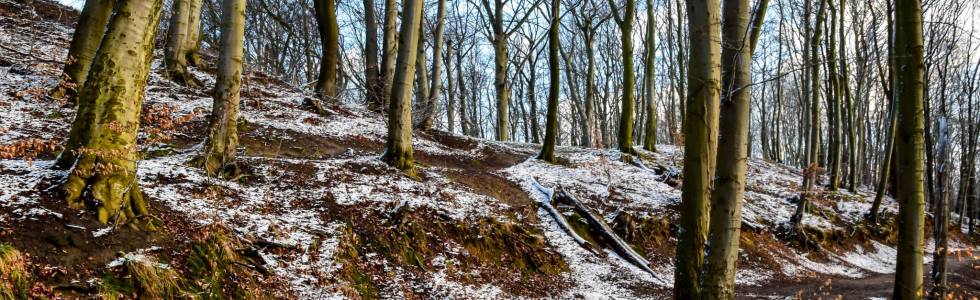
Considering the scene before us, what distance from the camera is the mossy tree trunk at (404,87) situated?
301 inches

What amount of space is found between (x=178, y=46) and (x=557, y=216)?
327 inches

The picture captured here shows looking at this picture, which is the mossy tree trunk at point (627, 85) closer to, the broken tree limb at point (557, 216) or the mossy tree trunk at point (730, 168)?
the broken tree limb at point (557, 216)

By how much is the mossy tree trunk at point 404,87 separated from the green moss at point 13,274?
4857 millimetres

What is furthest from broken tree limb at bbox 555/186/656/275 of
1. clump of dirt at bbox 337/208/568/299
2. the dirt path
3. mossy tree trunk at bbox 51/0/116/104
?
mossy tree trunk at bbox 51/0/116/104

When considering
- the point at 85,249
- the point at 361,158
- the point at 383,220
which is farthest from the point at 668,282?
the point at 85,249

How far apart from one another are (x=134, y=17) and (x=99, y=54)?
411 mm

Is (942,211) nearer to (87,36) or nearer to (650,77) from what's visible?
(650,77)

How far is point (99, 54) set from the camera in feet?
13.5

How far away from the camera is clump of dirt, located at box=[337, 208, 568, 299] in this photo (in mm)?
5379

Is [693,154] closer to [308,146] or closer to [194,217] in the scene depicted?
[194,217]

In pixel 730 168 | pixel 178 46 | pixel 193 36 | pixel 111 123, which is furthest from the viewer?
pixel 193 36

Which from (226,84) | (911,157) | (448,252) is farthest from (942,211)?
(226,84)

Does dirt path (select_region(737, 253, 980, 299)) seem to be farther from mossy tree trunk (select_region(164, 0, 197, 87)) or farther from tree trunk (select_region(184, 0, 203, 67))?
tree trunk (select_region(184, 0, 203, 67))

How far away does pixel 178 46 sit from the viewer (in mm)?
10195
